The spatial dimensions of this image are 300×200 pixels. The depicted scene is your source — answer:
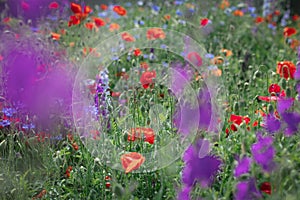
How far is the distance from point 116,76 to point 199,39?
0.88 metres

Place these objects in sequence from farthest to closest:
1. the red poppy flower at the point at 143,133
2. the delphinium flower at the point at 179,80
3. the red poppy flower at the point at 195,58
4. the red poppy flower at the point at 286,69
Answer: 1. the red poppy flower at the point at 195,58
2. the delphinium flower at the point at 179,80
3. the red poppy flower at the point at 286,69
4. the red poppy flower at the point at 143,133

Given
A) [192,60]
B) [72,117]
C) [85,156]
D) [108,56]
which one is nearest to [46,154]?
[85,156]

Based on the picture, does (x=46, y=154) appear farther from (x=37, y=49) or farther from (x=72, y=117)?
(x=37, y=49)

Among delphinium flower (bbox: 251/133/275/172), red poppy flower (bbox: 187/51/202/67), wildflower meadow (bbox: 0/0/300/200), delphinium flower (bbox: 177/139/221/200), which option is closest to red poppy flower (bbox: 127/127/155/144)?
wildflower meadow (bbox: 0/0/300/200)

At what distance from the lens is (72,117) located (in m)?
3.02

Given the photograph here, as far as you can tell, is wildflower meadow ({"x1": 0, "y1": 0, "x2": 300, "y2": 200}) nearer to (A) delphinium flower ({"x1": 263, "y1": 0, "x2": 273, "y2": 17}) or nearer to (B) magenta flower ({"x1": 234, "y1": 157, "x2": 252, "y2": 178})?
(B) magenta flower ({"x1": 234, "y1": 157, "x2": 252, "y2": 178})

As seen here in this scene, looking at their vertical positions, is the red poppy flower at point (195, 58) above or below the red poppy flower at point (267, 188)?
above

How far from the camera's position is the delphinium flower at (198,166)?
198cm

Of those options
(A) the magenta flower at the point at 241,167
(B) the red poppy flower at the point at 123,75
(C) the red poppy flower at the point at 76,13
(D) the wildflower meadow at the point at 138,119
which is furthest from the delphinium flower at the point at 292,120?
(C) the red poppy flower at the point at 76,13

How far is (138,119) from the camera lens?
2822 mm

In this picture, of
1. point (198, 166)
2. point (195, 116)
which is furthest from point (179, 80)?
point (198, 166)

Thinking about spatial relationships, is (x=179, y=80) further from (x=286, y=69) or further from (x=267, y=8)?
(x=267, y=8)

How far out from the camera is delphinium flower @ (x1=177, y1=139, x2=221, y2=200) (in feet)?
6.50

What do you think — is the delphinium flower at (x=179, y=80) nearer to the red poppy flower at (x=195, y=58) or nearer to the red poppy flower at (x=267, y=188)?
the red poppy flower at (x=195, y=58)
